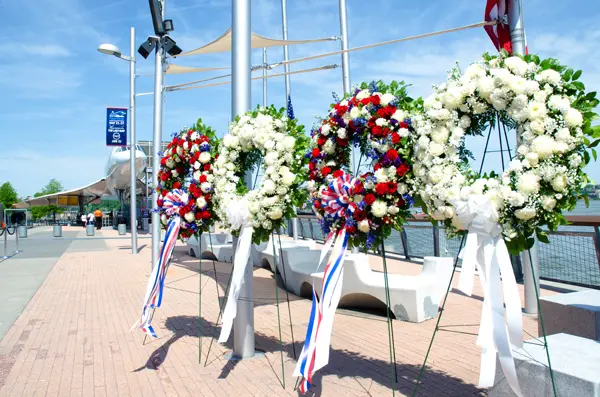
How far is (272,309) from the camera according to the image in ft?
26.3

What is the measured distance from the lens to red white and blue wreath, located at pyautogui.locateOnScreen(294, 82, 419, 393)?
3959 millimetres

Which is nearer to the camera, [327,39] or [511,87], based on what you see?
Result: [511,87]

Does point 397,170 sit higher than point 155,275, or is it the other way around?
point 397,170

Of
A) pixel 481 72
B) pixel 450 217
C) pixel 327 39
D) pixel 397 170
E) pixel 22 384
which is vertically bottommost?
pixel 22 384

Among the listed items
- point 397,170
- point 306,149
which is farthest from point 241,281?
point 397,170

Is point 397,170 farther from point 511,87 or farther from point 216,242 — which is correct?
point 216,242

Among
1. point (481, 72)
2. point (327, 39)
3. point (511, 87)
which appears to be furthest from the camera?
point (327, 39)

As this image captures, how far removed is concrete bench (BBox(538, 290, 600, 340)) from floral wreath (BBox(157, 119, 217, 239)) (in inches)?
140

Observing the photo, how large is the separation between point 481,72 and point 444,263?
4.04 meters

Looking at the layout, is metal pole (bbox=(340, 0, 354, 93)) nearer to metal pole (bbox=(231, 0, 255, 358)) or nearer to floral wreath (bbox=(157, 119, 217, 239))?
metal pole (bbox=(231, 0, 255, 358))

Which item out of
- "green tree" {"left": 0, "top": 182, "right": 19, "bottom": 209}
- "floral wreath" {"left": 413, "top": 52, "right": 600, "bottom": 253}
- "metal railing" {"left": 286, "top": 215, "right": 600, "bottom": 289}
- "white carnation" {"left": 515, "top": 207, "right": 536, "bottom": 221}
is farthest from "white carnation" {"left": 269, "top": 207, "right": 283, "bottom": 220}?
"green tree" {"left": 0, "top": 182, "right": 19, "bottom": 209}

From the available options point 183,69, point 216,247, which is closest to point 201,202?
point 216,247

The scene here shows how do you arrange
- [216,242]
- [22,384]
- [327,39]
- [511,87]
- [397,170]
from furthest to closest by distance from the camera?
[216,242] < [327,39] < [22,384] < [397,170] < [511,87]

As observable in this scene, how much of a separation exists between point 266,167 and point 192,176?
1212 millimetres
